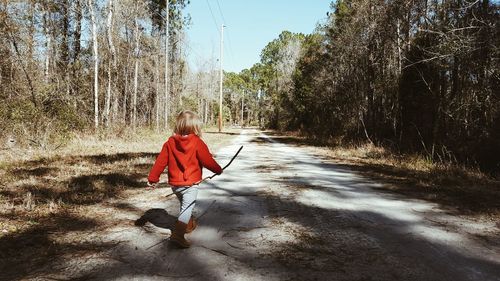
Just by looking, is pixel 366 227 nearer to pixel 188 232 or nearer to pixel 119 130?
pixel 188 232

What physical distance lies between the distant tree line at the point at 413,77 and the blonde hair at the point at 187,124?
9504mm

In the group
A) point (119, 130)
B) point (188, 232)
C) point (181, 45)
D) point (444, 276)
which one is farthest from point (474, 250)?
point (181, 45)

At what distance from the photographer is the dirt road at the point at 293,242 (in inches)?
140

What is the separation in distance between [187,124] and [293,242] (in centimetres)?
188

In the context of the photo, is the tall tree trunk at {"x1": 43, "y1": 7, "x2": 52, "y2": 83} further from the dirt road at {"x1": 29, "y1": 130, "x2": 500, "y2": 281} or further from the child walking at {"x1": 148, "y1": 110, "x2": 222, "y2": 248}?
the child walking at {"x1": 148, "y1": 110, "x2": 222, "y2": 248}

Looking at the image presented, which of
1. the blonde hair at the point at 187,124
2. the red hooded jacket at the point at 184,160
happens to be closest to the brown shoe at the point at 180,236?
the red hooded jacket at the point at 184,160

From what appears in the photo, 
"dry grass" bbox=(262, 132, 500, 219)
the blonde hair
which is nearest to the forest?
"dry grass" bbox=(262, 132, 500, 219)

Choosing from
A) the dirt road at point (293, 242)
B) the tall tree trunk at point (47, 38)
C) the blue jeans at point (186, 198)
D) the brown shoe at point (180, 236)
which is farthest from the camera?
the tall tree trunk at point (47, 38)

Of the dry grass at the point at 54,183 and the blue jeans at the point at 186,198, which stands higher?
the blue jeans at the point at 186,198

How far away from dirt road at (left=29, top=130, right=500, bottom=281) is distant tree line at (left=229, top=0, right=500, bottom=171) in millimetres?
7212

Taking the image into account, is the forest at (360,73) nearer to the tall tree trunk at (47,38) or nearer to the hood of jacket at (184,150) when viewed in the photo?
the tall tree trunk at (47,38)

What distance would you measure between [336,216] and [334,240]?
1209 mm

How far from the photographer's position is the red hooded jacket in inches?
174

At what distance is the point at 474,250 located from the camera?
13.9 ft
